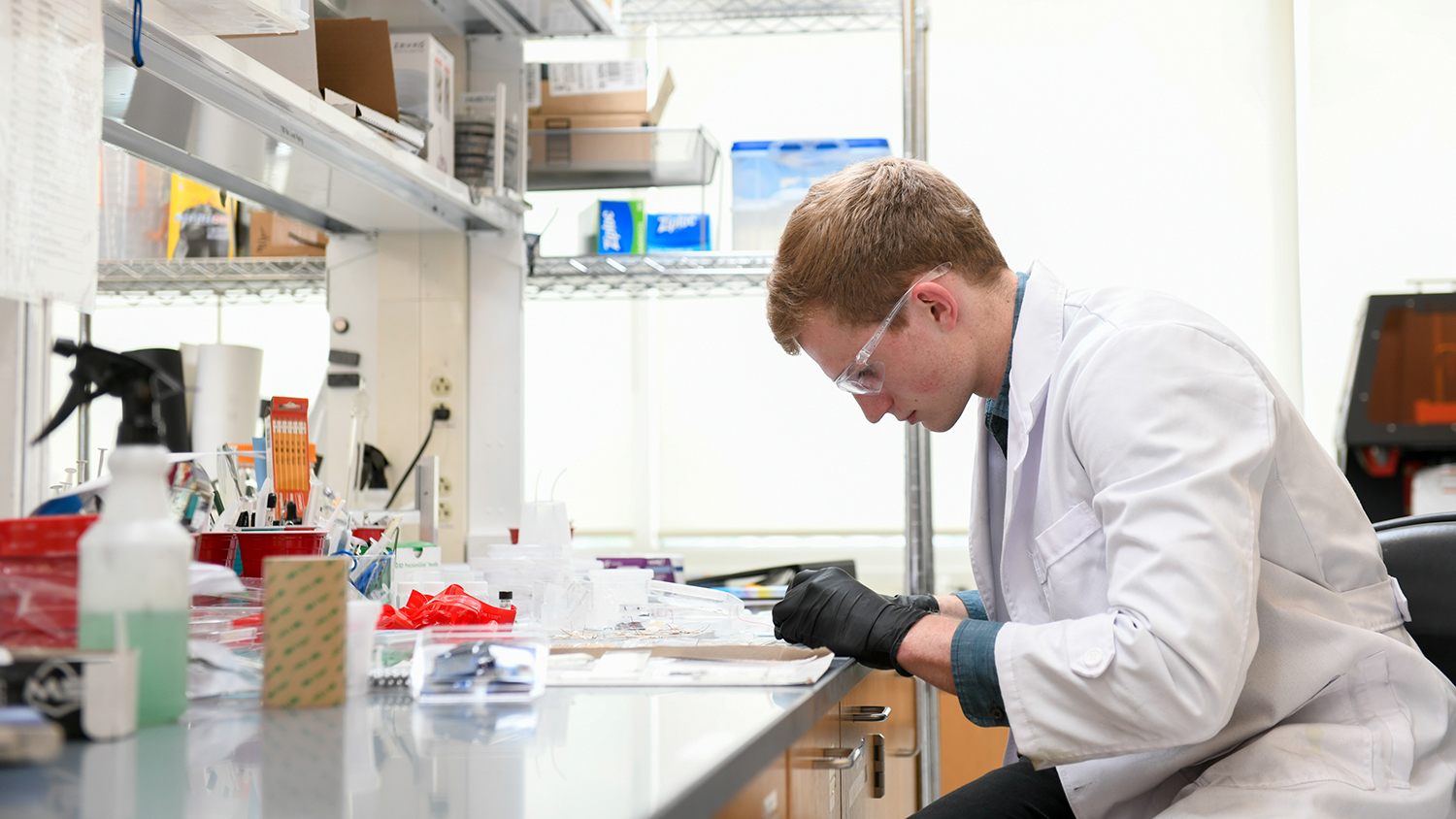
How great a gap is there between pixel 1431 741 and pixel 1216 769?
0.19 metres

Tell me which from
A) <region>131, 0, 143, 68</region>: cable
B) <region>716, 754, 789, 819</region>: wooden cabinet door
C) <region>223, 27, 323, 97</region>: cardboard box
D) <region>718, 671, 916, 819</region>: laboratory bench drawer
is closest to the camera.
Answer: <region>716, 754, 789, 819</region>: wooden cabinet door

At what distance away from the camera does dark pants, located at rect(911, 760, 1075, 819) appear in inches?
46.8

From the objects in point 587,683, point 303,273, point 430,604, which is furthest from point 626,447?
point 587,683

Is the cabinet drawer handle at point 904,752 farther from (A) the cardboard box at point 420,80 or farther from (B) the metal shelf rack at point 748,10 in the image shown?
(B) the metal shelf rack at point 748,10

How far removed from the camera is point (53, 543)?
762mm

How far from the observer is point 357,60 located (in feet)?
5.63

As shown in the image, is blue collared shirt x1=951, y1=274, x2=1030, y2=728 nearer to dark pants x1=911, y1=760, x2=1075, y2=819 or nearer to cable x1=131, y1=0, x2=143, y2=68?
dark pants x1=911, y1=760, x2=1075, y2=819

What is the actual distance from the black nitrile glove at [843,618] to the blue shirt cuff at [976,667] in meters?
0.06

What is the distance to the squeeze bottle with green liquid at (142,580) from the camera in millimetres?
733

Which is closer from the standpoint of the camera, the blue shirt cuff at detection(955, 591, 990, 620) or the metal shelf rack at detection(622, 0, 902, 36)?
the blue shirt cuff at detection(955, 591, 990, 620)

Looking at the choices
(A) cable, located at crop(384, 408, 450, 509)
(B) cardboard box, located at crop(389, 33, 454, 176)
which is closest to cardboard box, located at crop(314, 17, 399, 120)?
(B) cardboard box, located at crop(389, 33, 454, 176)

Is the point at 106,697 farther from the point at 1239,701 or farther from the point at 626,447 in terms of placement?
the point at 626,447

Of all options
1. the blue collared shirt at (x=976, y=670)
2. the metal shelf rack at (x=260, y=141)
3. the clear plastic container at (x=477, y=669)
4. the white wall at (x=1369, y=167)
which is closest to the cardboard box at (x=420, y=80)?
the metal shelf rack at (x=260, y=141)

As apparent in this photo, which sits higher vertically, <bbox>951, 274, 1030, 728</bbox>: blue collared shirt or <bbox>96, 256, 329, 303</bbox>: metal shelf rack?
<bbox>96, 256, 329, 303</bbox>: metal shelf rack
